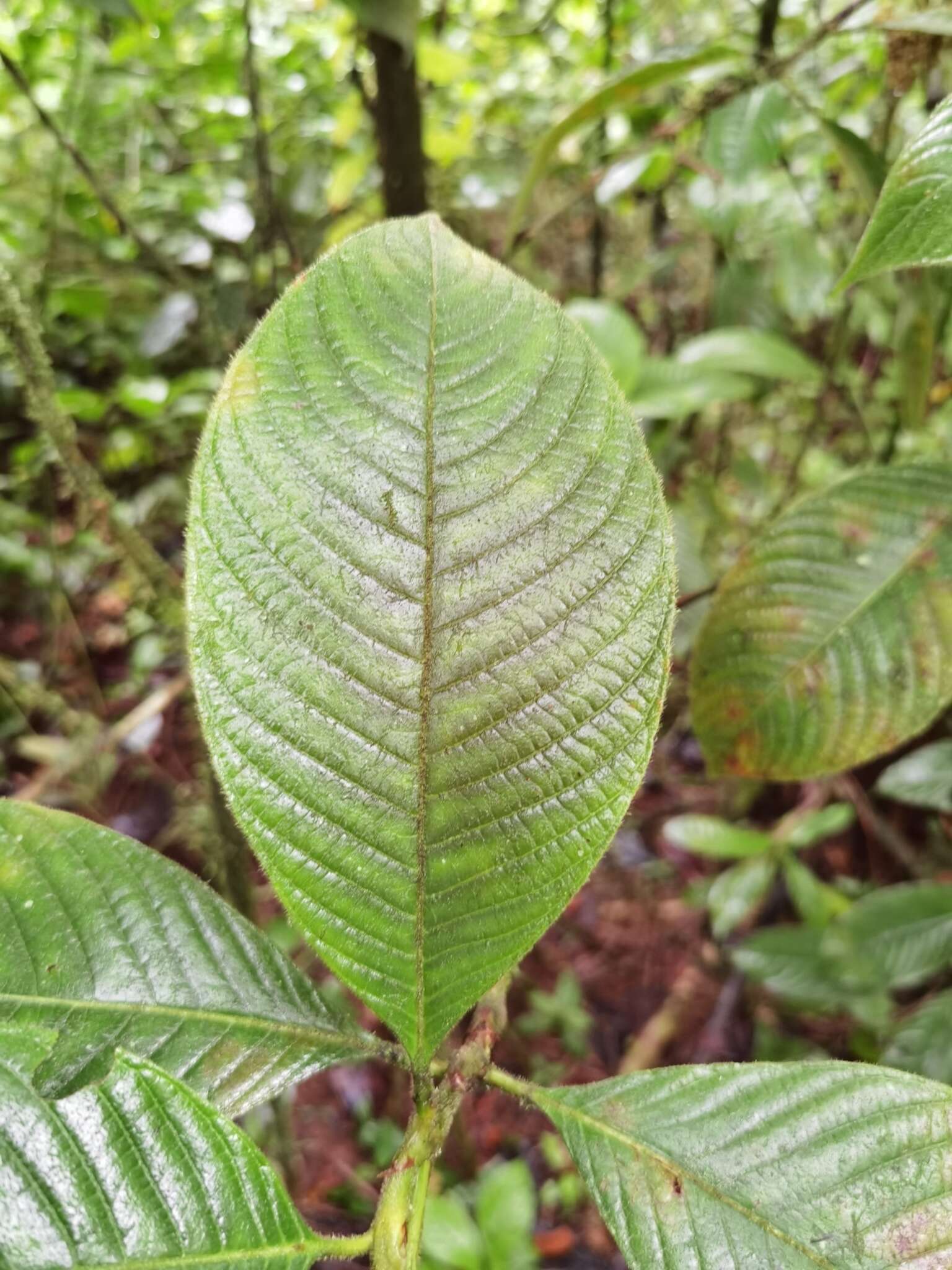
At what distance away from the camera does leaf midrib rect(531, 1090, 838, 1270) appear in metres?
0.40

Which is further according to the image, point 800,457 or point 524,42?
point 524,42

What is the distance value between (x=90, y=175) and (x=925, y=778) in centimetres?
127

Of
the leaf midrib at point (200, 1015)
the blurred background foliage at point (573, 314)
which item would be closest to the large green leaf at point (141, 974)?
the leaf midrib at point (200, 1015)

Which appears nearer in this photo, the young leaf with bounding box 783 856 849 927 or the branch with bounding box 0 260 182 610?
the branch with bounding box 0 260 182 610

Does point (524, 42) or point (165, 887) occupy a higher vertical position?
point (524, 42)

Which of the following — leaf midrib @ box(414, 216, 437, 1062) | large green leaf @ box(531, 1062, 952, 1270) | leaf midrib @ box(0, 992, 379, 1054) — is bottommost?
large green leaf @ box(531, 1062, 952, 1270)

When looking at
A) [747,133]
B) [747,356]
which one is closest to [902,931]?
[747,356]

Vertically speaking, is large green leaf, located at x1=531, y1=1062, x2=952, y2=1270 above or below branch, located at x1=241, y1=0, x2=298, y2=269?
below

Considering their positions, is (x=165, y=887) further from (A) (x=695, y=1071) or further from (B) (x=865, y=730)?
(B) (x=865, y=730)

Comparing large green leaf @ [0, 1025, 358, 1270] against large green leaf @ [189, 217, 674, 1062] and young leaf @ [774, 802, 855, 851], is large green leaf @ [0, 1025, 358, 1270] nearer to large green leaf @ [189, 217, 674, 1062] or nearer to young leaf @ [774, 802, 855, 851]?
large green leaf @ [189, 217, 674, 1062]

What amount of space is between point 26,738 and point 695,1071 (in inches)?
59.3

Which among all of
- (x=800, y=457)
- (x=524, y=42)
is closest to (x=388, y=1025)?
(x=800, y=457)

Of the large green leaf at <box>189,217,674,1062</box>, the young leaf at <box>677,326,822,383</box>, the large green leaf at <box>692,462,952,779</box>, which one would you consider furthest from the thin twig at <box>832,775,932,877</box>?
the large green leaf at <box>189,217,674,1062</box>

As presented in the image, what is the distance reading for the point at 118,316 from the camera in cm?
→ 175
